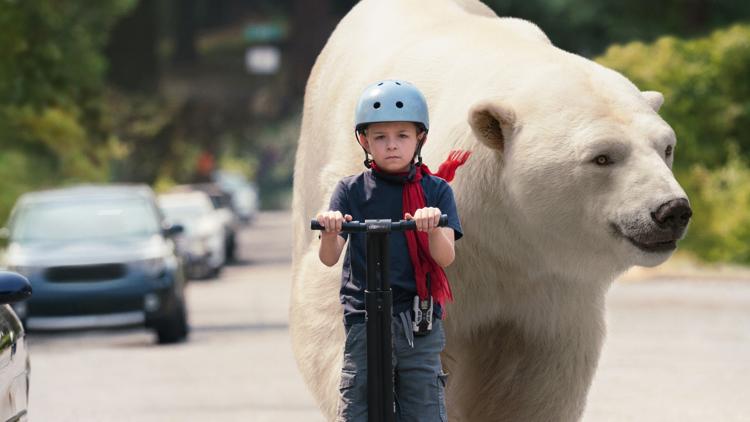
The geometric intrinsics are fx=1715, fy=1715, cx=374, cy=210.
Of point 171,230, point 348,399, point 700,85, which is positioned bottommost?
point 171,230

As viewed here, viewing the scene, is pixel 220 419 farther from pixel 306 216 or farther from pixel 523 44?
pixel 523 44

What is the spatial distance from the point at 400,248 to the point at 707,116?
1786 cm

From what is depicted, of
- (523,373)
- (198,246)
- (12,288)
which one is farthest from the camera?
(198,246)

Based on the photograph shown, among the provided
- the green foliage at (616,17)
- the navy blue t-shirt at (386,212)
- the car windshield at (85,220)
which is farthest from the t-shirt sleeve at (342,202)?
the green foliage at (616,17)

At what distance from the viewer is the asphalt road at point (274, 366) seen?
10695 millimetres

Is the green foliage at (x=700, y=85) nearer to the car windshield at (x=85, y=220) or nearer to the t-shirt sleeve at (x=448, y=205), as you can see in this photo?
the car windshield at (x=85, y=220)

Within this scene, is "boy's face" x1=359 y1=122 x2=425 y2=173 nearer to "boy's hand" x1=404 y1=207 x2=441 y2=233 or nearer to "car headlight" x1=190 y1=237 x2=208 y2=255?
"boy's hand" x1=404 y1=207 x2=441 y2=233

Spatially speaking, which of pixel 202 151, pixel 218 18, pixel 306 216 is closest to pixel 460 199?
pixel 306 216

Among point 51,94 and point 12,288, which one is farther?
point 51,94

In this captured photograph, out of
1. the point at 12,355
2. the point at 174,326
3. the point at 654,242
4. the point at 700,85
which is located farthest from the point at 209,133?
the point at 654,242

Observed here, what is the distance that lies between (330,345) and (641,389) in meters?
5.77

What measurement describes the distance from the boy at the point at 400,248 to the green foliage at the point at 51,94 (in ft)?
69.8

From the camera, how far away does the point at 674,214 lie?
555 cm

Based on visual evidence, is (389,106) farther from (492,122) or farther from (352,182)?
(492,122)
